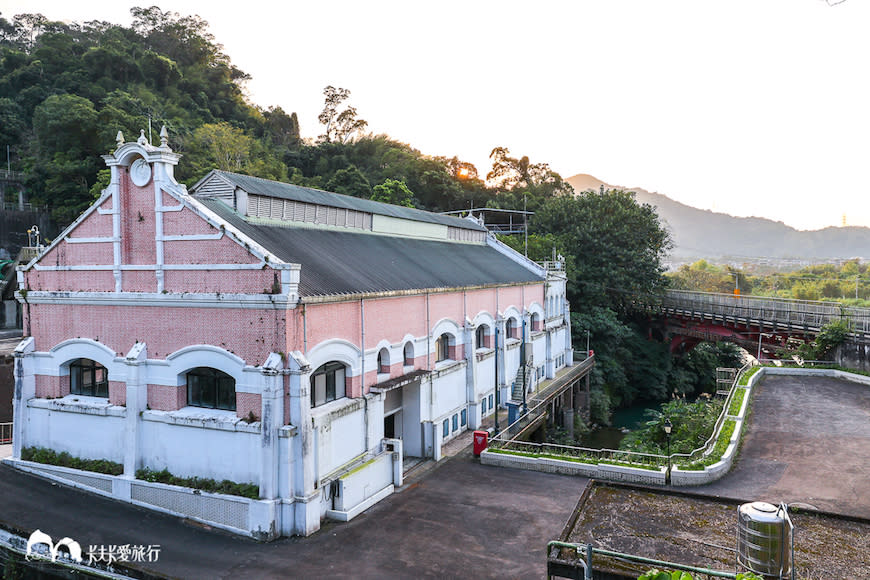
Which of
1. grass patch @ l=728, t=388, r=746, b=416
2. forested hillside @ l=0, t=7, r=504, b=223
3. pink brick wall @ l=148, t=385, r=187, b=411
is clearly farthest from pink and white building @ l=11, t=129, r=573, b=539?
forested hillside @ l=0, t=7, r=504, b=223

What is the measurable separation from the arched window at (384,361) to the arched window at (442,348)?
4.37 metres

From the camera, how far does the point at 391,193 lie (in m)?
61.0

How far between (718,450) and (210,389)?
17055 mm

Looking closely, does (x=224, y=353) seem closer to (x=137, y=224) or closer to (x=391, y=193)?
(x=137, y=224)

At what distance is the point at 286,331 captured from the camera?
51.5 feet

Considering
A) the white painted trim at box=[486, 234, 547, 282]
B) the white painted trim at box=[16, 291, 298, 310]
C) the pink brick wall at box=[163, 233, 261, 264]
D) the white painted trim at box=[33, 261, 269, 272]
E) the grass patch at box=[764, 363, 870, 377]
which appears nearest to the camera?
the white painted trim at box=[16, 291, 298, 310]

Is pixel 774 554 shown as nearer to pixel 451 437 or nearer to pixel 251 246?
pixel 251 246

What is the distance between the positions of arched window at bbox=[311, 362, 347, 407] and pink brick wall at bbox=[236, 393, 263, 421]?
6.02 feet

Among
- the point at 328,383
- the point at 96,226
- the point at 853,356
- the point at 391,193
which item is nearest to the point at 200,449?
the point at 328,383

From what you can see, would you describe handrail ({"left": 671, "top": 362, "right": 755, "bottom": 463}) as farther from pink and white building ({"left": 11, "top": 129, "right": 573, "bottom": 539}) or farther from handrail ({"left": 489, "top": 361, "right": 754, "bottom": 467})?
pink and white building ({"left": 11, "top": 129, "right": 573, "bottom": 539})

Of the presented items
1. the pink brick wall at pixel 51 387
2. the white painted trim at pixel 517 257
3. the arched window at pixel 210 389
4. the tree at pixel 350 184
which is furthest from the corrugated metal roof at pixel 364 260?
the tree at pixel 350 184

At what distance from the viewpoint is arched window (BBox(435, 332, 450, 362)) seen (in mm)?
25219

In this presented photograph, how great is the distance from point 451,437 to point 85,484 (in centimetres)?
1352

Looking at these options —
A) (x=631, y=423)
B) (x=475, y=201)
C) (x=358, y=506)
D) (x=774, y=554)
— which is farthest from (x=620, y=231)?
(x=774, y=554)
